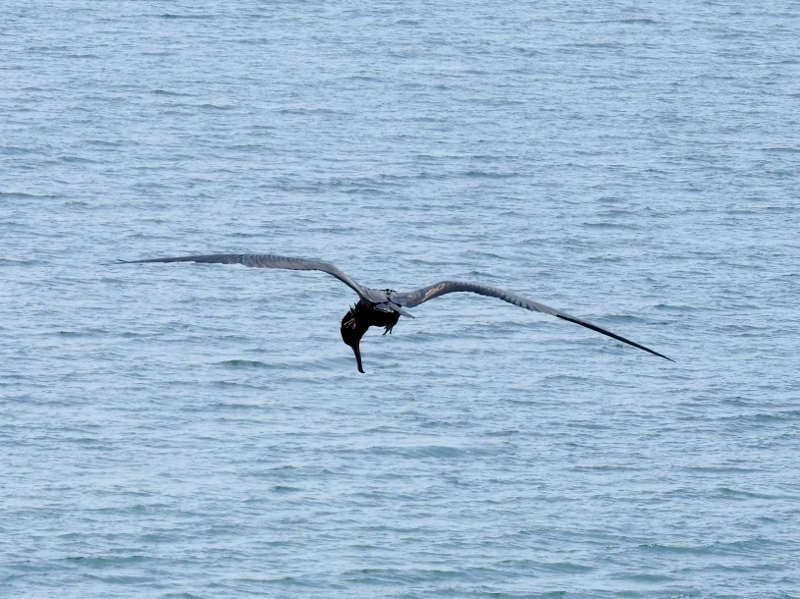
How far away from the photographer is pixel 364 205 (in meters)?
87.1

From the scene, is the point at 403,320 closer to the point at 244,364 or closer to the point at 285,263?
the point at 244,364

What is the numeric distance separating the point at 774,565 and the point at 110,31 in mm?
74383

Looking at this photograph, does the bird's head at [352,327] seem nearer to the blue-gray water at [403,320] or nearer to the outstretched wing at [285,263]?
the outstretched wing at [285,263]

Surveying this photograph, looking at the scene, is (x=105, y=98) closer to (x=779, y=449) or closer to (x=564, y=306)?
(x=564, y=306)

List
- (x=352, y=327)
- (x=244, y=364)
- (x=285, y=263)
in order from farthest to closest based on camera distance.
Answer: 1. (x=244, y=364)
2. (x=352, y=327)
3. (x=285, y=263)

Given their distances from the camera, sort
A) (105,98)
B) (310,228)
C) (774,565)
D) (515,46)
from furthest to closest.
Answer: (515,46), (105,98), (310,228), (774,565)

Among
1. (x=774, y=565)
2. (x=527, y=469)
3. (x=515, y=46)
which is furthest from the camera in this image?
(x=515, y=46)

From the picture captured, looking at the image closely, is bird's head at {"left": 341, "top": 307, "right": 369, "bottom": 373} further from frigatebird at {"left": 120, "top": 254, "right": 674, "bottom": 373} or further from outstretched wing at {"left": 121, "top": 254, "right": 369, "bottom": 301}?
outstretched wing at {"left": 121, "top": 254, "right": 369, "bottom": 301}

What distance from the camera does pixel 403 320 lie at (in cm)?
7206

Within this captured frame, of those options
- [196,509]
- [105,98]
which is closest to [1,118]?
[105,98]

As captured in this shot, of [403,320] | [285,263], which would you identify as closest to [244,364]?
[403,320]

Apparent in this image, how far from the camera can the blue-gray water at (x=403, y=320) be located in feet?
184

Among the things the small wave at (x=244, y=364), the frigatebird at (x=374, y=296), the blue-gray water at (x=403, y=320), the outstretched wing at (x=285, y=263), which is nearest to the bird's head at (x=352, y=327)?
the frigatebird at (x=374, y=296)

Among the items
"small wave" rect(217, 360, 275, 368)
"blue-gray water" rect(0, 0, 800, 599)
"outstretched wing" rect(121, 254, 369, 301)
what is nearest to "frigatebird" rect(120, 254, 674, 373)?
"outstretched wing" rect(121, 254, 369, 301)
